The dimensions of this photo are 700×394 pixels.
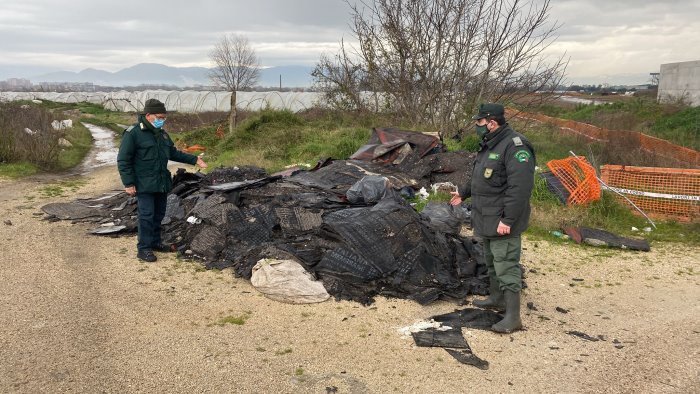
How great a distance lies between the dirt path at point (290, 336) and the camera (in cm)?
336

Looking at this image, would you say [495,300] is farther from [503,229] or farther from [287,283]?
[287,283]

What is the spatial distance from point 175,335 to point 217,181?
4.59m

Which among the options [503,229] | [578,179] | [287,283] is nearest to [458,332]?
[503,229]

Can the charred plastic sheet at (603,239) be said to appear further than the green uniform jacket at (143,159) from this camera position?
Yes

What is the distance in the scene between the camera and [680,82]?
2852 centimetres

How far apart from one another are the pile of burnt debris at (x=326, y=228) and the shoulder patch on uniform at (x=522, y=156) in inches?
60.8

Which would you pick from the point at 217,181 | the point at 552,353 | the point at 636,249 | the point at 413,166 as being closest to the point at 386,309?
the point at 552,353

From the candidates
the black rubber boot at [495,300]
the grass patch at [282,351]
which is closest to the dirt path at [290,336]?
the grass patch at [282,351]

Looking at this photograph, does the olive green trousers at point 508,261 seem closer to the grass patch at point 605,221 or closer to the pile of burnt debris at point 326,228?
the pile of burnt debris at point 326,228

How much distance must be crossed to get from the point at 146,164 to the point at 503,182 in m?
3.72

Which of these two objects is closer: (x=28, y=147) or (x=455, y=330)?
(x=455, y=330)

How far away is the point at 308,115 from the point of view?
2081 centimetres

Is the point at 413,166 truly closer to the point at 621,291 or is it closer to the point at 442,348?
the point at 621,291

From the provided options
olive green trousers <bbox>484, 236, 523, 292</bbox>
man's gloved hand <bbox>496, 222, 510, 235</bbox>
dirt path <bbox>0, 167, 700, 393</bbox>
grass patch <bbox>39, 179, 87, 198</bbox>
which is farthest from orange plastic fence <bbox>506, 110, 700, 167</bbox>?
grass patch <bbox>39, 179, 87, 198</bbox>
